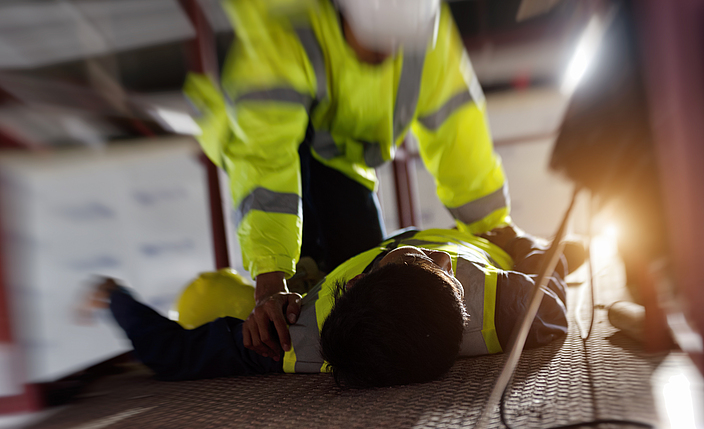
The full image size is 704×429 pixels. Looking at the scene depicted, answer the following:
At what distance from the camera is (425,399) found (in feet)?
2.72

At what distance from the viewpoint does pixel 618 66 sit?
0.53 meters

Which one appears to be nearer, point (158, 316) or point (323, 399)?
point (323, 399)

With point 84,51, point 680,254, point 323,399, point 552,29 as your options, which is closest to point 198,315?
point 323,399

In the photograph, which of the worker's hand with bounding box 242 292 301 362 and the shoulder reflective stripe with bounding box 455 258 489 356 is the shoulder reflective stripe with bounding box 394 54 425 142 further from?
the worker's hand with bounding box 242 292 301 362

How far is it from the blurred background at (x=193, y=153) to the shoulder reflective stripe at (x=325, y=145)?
0.81 m

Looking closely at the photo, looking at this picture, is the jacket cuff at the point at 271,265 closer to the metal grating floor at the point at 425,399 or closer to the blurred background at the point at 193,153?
the metal grating floor at the point at 425,399

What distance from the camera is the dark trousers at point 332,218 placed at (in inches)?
64.7

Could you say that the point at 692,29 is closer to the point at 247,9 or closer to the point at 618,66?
the point at 618,66

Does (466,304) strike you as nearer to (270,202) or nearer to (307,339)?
(307,339)

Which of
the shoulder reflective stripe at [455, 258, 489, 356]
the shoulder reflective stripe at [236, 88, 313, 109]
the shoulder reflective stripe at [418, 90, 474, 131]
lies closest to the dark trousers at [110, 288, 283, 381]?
the shoulder reflective stripe at [455, 258, 489, 356]

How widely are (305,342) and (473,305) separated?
410 mm

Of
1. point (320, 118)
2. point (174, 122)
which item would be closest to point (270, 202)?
point (320, 118)

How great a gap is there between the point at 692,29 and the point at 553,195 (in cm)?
460

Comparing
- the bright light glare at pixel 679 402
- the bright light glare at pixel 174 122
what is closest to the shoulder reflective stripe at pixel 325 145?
the bright light glare at pixel 679 402
